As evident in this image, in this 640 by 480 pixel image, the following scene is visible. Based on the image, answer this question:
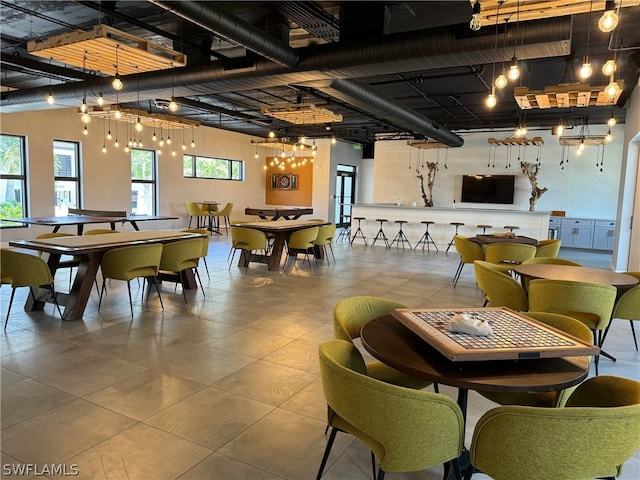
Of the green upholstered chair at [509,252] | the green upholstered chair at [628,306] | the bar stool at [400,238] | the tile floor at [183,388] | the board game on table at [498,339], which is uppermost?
the board game on table at [498,339]

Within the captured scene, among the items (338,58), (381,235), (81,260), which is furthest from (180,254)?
(381,235)

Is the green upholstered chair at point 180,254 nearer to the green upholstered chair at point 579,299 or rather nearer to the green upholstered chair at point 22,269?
the green upholstered chair at point 22,269

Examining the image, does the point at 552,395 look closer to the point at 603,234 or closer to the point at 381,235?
the point at 381,235

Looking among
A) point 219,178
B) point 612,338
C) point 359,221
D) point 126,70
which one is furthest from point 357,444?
point 219,178

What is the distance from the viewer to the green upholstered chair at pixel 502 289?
144 inches

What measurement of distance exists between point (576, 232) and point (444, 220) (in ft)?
11.9

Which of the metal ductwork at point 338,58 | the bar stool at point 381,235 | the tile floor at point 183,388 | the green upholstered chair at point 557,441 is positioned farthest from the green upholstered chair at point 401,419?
the bar stool at point 381,235

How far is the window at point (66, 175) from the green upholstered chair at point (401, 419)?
36.2 ft

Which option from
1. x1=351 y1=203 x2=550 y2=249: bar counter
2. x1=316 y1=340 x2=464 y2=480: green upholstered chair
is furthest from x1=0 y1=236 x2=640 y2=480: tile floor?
x1=351 y1=203 x2=550 y2=249: bar counter

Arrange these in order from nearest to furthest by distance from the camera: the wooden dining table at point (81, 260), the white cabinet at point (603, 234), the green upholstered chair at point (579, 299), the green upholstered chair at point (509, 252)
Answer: the green upholstered chair at point (579, 299), the wooden dining table at point (81, 260), the green upholstered chair at point (509, 252), the white cabinet at point (603, 234)

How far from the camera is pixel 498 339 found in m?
1.88

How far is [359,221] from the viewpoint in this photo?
477 inches

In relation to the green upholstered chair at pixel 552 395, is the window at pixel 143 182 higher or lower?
higher

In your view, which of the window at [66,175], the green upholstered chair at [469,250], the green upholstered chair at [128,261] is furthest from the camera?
the window at [66,175]
